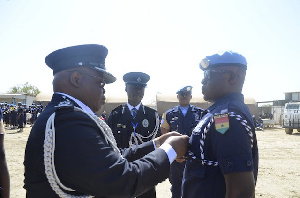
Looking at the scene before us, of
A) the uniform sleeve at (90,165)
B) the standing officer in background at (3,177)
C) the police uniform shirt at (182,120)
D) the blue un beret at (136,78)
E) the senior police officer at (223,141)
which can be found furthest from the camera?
the police uniform shirt at (182,120)

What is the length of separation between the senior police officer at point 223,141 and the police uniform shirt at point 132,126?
7.61 feet

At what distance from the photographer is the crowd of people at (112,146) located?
1461mm

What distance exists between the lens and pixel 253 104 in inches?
1256

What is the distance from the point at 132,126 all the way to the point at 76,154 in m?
3.08

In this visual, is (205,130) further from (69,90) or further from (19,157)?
(19,157)

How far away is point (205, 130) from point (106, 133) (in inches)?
31.7

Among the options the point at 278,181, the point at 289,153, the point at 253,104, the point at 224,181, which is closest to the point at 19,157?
the point at 278,181

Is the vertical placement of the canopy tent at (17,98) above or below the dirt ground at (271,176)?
above

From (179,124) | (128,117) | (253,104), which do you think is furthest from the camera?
(253,104)

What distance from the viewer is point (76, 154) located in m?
1.42

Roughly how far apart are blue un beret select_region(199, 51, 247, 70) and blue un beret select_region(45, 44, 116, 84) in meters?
0.93

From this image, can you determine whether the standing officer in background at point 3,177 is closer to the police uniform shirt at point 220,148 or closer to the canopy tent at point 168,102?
the police uniform shirt at point 220,148

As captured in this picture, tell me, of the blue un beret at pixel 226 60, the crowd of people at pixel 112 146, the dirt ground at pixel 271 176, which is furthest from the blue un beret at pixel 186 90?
the blue un beret at pixel 226 60

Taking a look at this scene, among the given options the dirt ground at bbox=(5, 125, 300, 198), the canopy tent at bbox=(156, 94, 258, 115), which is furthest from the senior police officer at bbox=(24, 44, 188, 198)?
the canopy tent at bbox=(156, 94, 258, 115)
